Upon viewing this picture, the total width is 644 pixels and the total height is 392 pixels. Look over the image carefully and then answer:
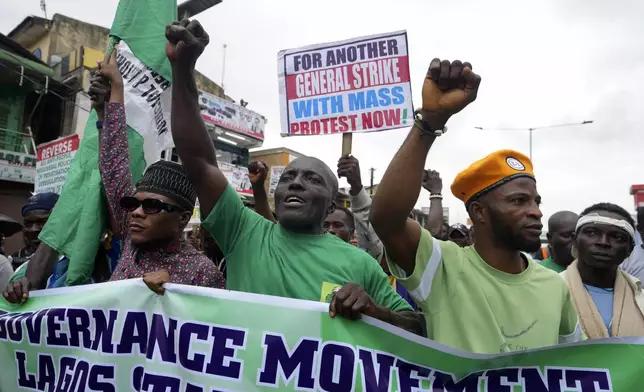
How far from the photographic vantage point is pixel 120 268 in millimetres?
2393

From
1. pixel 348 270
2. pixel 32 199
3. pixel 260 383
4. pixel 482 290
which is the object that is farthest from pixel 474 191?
pixel 32 199

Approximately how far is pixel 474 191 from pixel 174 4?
2234 mm

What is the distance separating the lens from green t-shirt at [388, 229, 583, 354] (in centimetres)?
176

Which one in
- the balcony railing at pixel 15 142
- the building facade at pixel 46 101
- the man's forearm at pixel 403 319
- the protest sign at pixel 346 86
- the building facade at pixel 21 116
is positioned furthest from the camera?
the balcony railing at pixel 15 142

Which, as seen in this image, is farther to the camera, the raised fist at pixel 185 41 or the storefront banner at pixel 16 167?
the storefront banner at pixel 16 167

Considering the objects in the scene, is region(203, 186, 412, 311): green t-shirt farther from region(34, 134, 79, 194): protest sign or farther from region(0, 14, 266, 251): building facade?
region(0, 14, 266, 251): building facade

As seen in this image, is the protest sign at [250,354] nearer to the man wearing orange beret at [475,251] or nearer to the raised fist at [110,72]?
the man wearing orange beret at [475,251]

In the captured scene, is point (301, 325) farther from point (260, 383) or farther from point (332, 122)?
point (332, 122)

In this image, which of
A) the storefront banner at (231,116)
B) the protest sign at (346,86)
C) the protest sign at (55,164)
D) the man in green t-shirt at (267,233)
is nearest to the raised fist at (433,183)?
the protest sign at (346,86)

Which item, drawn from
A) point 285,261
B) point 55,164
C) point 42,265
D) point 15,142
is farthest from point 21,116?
point 285,261

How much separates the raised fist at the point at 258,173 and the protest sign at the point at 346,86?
4.39ft

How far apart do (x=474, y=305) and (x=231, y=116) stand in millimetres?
24503

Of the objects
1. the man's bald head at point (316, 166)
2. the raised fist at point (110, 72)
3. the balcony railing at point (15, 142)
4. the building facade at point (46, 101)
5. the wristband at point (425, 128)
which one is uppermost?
the building facade at point (46, 101)

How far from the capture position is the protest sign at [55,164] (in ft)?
21.4
